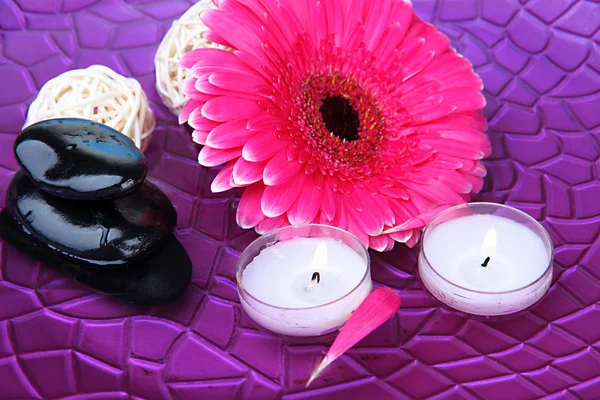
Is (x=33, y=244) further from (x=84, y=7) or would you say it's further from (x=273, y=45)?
(x=84, y=7)

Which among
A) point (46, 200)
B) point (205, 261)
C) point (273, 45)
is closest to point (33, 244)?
point (46, 200)

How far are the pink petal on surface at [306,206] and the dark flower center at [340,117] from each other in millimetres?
76

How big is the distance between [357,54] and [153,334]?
36cm

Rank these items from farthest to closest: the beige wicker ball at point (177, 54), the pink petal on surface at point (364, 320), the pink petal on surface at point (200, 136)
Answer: the beige wicker ball at point (177, 54) → the pink petal on surface at point (200, 136) → the pink petal on surface at point (364, 320)

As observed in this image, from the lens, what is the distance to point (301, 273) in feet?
2.04

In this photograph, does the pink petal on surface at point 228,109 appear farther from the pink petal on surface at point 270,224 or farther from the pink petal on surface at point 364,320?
the pink petal on surface at point 364,320

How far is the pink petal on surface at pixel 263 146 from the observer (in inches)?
25.8

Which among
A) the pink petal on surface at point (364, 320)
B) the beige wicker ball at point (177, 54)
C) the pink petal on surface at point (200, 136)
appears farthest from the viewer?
the beige wicker ball at point (177, 54)

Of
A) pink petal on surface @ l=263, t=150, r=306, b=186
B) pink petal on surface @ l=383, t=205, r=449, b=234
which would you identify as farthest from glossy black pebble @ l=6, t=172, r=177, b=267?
pink petal on surface @ l=383, t=205, r=449, b=234

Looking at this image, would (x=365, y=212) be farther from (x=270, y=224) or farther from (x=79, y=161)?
(x=79, y=161)

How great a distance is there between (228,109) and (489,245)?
0.26 metres

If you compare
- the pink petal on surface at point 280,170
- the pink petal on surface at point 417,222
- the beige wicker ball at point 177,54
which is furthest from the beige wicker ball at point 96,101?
the pink petal on surface at point 417,222

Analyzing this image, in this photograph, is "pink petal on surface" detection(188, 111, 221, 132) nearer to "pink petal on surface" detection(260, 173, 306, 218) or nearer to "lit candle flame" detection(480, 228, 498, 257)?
"pink petal on surface" detection(260, 173, 306, 218)

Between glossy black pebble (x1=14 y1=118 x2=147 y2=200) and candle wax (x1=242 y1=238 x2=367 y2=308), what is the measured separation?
0.42ft
